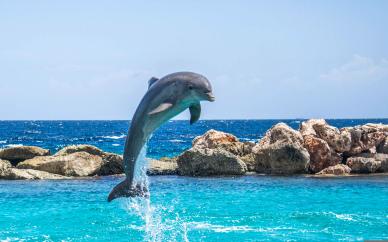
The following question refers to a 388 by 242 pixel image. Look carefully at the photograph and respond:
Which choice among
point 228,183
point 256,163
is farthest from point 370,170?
point 228,183

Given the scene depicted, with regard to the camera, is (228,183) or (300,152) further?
(300,152)

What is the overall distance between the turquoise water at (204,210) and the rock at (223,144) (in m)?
3.48

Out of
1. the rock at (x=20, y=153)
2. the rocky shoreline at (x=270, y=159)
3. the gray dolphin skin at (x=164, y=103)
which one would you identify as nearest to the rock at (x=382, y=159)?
the rocky shoreline at (x=270, y=159)

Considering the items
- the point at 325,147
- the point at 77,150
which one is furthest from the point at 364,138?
the point at 77,150

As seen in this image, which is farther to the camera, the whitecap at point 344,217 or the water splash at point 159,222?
the whitecap at point 344,217

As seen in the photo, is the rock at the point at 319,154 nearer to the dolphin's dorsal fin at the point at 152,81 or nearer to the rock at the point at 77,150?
the rock at the point at 77,150

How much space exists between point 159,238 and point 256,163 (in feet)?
41.2

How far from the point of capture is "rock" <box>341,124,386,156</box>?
26188mm

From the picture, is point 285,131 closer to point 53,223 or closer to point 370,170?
point 370,170

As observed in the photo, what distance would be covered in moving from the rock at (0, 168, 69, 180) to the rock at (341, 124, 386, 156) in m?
13.0

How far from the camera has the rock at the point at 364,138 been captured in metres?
26.2

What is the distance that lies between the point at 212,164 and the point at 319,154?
4.81 meters

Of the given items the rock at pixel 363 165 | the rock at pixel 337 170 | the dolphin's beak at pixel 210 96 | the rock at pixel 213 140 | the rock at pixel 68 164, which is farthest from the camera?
the rock at pixel 213 140

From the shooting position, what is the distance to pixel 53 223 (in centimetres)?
1576
